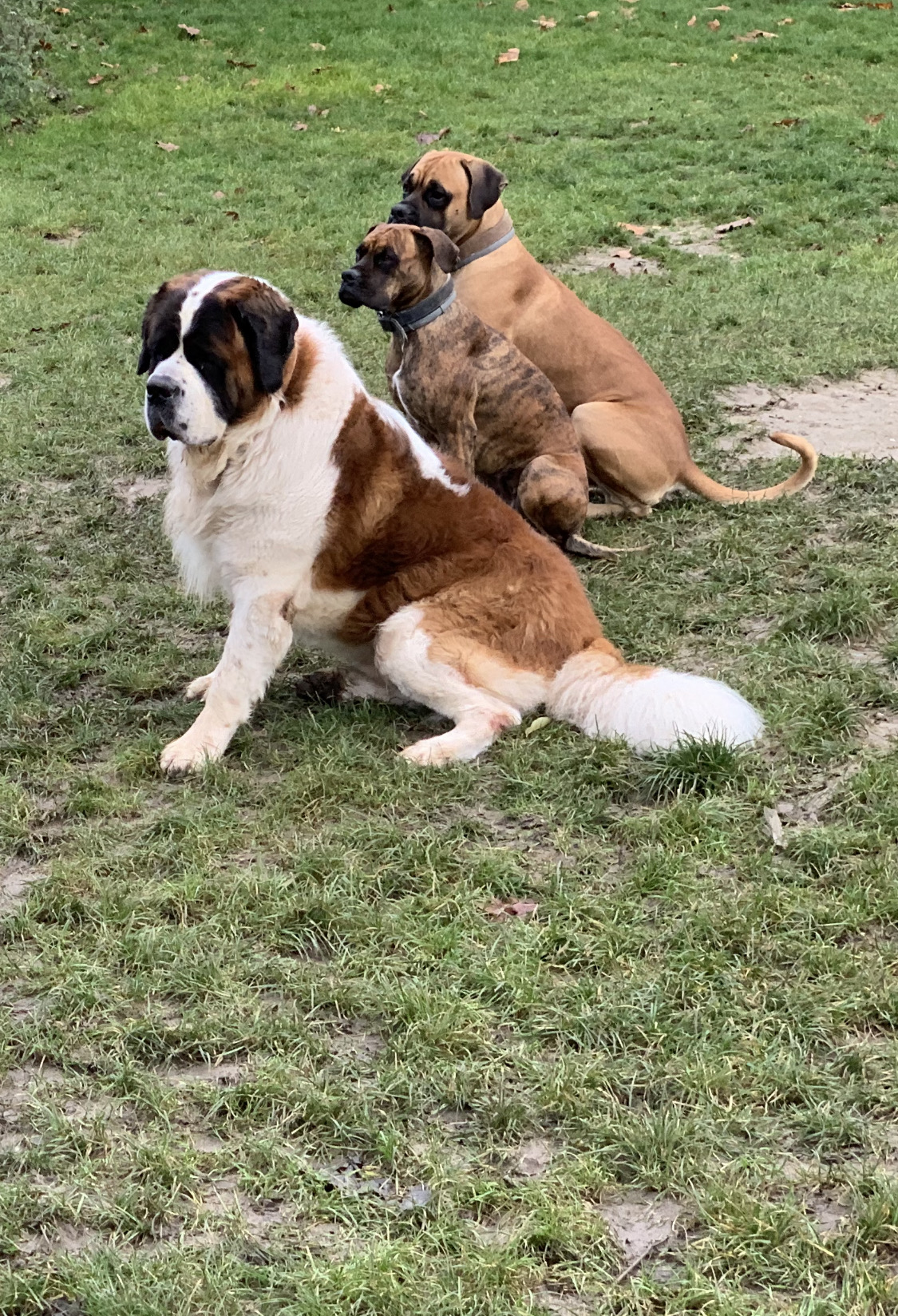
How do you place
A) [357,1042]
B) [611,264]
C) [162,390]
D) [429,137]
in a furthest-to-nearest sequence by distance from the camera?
[429,137]
[611,264]
[162,390]
[357,1042]

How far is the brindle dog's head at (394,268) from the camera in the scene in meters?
5.67

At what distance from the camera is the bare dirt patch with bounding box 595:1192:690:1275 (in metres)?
2.34

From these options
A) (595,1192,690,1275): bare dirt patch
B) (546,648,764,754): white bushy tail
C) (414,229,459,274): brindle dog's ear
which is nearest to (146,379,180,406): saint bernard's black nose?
(546,648,764,754): white bushy tail

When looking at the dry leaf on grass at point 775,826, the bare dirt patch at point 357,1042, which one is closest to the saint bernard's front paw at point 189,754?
the bare dirt patch at point 357,1042

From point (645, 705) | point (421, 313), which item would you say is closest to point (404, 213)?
point (421, 313)

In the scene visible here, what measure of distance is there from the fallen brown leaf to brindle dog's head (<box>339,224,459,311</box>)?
686 centimetres

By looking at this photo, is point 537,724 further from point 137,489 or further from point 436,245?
point 137,489

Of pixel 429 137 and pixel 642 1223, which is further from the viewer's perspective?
pixel 429 137

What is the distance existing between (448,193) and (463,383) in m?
1.37

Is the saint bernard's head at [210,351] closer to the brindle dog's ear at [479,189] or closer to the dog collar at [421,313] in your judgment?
the dog collar at [421,313]

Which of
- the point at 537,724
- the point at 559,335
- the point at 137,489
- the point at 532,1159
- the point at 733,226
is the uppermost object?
the point at 559,335

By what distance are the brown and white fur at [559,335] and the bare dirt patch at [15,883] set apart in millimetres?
3731

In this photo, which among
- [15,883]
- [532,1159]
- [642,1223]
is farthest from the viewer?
[15,883]

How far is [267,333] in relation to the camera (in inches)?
157
